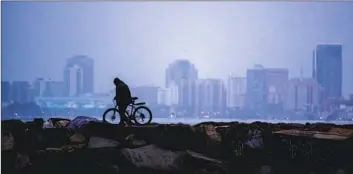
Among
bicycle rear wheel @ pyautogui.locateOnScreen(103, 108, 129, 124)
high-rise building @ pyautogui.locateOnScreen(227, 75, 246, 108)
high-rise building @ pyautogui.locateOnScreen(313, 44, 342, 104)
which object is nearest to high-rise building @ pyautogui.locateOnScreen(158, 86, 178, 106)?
bicycle rear wheel @ pyautogui.locateOnScreen(103, 108, 129, 124)

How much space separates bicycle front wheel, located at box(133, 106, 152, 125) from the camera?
5.86 meters

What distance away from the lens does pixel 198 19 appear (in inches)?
226

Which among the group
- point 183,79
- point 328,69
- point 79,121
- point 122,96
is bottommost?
point 79,121

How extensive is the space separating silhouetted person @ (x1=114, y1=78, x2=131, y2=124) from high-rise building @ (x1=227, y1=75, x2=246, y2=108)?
135 centimetres

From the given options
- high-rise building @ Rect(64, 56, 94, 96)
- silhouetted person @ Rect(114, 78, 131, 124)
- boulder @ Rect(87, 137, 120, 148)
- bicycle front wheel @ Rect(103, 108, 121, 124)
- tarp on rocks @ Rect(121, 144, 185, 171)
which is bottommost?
tarp on rocks @ Rect(121, 144, 185, 171)

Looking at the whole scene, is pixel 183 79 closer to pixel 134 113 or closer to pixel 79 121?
pixel 134 113

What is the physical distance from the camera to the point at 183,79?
19.1ft

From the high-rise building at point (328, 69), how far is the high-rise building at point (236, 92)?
0.95 m

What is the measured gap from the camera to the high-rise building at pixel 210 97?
5.80m

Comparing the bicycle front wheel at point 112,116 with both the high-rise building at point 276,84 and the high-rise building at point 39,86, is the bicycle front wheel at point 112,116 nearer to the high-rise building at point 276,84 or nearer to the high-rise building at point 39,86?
the high-rise building at point 39,86

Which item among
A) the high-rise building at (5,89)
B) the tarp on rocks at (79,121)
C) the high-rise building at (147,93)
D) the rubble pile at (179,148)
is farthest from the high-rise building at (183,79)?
the high-rise building at (5,89)

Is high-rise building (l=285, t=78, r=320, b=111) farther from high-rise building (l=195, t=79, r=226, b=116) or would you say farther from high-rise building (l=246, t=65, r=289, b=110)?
high-rise building (l=195, t=79, r=226, b=116)

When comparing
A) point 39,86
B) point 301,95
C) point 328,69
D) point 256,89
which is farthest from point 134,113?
point 328,69

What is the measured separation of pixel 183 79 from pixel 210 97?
0.43 metres
